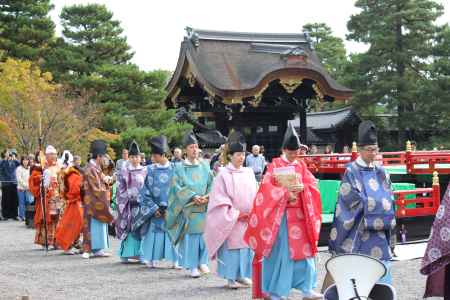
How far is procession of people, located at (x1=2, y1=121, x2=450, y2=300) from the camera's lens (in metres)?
6.17

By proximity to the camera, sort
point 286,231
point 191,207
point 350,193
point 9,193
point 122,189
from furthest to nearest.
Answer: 1. point 9,193
2. point 122,189
3. point 191,207
4. point 286,231
5. point 350,193

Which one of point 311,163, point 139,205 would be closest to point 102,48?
point 311,163

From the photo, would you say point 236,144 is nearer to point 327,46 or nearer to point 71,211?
point 71,211

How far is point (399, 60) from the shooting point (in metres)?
28.5

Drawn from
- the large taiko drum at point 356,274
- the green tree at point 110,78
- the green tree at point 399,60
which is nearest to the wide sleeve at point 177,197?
the large taiko drum at point 356,274

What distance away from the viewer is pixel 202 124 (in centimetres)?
2648

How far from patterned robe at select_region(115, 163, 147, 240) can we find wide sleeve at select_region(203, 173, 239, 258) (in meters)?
A: 2.48

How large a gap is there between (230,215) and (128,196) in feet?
10.0

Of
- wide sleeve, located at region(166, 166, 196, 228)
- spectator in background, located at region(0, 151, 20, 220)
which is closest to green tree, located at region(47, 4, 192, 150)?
spectator in background, located at region(0, 151, 20, 220)

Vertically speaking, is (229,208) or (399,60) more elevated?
(399,60)

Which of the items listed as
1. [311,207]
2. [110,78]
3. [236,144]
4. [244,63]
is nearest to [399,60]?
[244,63]

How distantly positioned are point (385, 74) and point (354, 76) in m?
1.28

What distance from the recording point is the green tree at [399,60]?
28.2m

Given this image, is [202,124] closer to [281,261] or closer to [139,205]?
[139,205]
